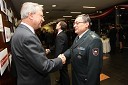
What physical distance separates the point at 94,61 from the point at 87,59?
113 mm

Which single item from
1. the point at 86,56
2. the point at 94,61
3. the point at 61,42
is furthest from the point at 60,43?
the point at 94,61

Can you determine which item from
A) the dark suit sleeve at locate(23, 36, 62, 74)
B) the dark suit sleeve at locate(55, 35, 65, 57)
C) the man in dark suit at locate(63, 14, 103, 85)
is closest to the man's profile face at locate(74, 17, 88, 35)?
the man in dark suit at locate(63, 14, 103, 85)

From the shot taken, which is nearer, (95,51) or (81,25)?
(95,51)

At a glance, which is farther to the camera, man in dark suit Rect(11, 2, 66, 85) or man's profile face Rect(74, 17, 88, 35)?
man's profile face Rect(74, 17, 88, 35)

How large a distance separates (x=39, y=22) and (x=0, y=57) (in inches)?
20.8

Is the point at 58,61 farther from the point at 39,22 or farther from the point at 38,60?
the point at 39,22

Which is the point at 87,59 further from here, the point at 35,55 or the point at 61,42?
the point at 61,42

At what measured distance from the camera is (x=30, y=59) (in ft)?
4.82

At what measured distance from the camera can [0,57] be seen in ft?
5.54

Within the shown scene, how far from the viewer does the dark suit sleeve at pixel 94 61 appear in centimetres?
196

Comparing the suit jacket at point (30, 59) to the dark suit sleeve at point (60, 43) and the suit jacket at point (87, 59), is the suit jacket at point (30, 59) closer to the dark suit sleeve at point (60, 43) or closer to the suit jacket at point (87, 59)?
the suit jacket at point (87, 59)

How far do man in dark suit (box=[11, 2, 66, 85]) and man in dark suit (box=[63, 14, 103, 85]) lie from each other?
0.47 meters

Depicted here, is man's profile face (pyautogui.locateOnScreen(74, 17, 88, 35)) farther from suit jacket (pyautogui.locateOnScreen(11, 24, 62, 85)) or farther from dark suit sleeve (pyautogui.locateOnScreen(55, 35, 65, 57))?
dark suit sleeve (pyautogui.locateOnScreen(55, 35, 65, 57))

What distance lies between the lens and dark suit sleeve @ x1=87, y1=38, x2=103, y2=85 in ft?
→ 6.43
